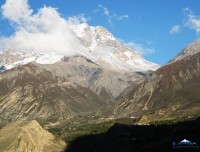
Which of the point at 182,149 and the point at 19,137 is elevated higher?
the point at 19,137

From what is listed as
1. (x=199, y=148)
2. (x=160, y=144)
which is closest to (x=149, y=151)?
(x=160, y=144)

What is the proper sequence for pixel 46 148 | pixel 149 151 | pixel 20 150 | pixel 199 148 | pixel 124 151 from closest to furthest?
pixel 199 148
pixel 149 151
pixel 124 151
pixel 20 150
pixel 46 148

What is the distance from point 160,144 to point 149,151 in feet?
18.8

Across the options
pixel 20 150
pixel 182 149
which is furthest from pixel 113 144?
pixel 182 149

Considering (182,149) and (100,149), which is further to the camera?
(100,149)

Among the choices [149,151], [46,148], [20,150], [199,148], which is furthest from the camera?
[46,148]

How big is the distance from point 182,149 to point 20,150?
90.9 metres

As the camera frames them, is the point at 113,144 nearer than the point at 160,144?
No

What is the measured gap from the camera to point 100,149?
608 feet

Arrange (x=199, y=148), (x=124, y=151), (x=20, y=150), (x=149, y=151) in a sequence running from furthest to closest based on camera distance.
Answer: (x=20, y=150)
(x=124, y=151)
(x=149, y=151)
(x=199, y=148)

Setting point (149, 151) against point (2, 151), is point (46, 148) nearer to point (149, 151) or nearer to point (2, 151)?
point (2, 151)

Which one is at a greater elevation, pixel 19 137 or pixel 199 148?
pixel 19 137

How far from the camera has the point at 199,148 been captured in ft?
361

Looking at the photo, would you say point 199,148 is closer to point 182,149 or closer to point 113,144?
point 182,149
